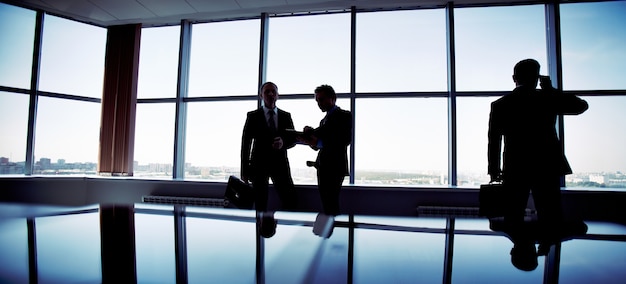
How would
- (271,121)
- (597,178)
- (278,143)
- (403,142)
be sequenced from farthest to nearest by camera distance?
(403,142) → (597,178) → (271,121) → (278,143)

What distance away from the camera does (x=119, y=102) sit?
4.64 m

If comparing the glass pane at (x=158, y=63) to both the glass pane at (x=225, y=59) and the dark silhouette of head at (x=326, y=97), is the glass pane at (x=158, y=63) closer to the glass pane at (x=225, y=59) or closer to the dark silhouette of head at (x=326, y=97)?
the glass pane at (x=225, y=59)

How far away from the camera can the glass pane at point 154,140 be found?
4648 mm

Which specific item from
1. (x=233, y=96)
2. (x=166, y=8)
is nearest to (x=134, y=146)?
(x=233, y=96)

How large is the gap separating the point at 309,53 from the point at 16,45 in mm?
4308

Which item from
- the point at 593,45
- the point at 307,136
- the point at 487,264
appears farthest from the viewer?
the point at 593,45

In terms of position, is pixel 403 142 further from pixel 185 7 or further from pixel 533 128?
pixel 185 7

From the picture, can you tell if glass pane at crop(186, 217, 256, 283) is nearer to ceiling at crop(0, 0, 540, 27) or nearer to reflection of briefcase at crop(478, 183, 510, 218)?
reflection of briefcase at crop(478, 183, 510, 218)

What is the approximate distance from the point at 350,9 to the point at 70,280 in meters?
4.56

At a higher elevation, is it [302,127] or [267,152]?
[302,127]

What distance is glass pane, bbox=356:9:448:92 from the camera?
4.04 metres

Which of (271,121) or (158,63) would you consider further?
(158,63)

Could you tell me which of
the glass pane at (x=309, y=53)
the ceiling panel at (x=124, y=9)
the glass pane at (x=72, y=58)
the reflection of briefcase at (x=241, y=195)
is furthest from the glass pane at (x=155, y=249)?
the glass pane at (x=72, y=58)

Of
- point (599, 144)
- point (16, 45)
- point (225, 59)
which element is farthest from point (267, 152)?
point (16, 45)
